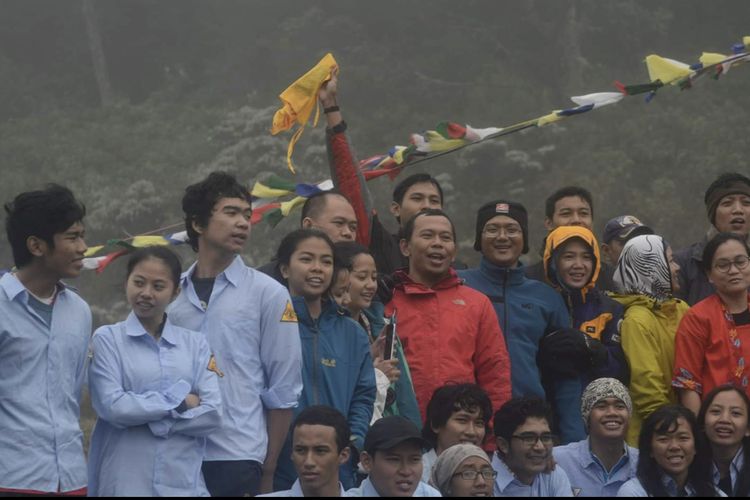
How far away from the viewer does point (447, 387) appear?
4.94 m

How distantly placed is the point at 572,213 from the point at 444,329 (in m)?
1.38

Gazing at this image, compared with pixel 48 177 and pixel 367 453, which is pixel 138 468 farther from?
pixel 48 177

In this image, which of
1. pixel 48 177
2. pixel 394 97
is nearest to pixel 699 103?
pixel 394 97

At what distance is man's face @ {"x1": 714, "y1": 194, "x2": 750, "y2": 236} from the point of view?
598cm

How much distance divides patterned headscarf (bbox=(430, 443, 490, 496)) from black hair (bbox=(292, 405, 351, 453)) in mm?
444

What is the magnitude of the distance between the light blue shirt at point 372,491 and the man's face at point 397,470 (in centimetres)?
2

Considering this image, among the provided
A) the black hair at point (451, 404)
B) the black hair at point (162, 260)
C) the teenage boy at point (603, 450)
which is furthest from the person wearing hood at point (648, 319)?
the black hair at point (162, 260)

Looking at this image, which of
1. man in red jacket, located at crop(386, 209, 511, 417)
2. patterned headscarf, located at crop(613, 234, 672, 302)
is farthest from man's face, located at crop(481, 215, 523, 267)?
patterned headscarf, located at crop(613, 234, 672, 302)

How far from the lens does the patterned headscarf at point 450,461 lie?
4.60 meters

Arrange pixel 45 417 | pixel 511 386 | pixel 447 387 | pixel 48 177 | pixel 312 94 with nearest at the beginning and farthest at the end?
pixel 45 417
pixel 447 387
pixel 511 386
pixel 312 94
pixel 48 177

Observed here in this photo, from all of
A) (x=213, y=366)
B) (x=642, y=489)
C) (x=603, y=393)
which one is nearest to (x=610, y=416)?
(x=603, y=393)

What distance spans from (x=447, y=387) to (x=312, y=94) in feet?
5.42

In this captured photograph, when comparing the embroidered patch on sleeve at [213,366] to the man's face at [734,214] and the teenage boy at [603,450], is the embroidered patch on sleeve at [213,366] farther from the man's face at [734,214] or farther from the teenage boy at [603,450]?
the man's face at [734,214]

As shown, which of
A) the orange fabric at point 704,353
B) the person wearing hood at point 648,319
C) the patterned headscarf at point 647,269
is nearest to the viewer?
the orange fabric at point 704,353
